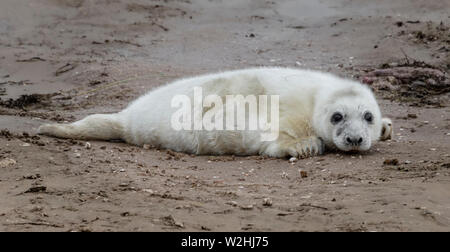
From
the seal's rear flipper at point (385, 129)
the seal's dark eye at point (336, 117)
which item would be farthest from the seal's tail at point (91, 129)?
the seal's rear flipper at point (385, 129)

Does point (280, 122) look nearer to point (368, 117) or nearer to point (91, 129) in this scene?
point (368, 117)

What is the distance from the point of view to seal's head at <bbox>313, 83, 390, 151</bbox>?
19.4 ft

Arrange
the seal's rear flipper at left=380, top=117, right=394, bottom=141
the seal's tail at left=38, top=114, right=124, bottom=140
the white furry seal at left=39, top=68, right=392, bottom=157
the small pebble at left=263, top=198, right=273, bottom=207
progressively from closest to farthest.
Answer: the small pebble at left=263, top=198, right=273, bottom=207 → the white furry seal at left=39, top=68, right=392, bottom=157 → the seal's rear flipper at left=380, top=117, right=394, bottom=141 → the seal's tail at left=38, top=114, right=124, bottom=140

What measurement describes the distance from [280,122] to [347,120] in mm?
557

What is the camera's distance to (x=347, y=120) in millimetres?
6055

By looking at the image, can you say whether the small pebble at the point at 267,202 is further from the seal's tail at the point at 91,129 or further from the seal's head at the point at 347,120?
the seal's tail at the point at 91,129

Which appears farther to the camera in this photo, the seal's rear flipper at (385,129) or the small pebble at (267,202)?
the seal's rear flipper at (385,129)

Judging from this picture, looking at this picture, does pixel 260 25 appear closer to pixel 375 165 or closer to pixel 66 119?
pixel 66 119

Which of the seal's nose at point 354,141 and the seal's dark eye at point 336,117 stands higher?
the seal's dark eye at point 336,117

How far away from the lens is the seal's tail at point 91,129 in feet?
21.5

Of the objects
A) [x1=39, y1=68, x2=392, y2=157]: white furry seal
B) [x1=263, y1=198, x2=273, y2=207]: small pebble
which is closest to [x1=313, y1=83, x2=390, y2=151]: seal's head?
[x1=39, y1=68, x2=392, y2=157]: white furry seal

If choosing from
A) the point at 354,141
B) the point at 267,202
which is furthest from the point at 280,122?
the point at 267,202

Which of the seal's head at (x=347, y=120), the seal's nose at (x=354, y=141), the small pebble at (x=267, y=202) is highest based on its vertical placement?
the seal's head at (x=347, y=120)

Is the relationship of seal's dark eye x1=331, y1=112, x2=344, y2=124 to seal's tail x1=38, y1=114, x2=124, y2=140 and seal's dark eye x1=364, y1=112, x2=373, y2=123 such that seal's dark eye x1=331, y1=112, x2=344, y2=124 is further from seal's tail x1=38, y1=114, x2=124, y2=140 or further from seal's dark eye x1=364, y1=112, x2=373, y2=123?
seal's tail x1=38, y1=114, x2=124, y2=140
